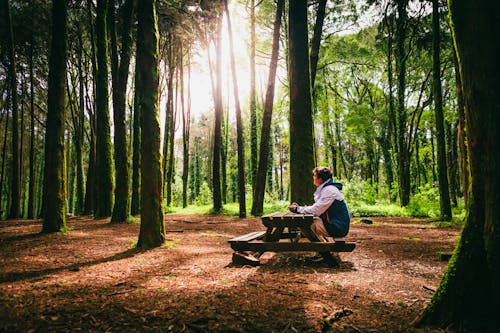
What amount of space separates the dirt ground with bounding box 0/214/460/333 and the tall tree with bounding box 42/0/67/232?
5.49 ft

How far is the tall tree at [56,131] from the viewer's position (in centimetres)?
732

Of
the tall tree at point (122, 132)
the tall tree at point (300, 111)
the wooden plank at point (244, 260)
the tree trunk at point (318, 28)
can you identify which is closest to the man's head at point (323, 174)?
the tall tree at point (300, 111)

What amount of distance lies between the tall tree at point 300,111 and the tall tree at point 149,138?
3086mm

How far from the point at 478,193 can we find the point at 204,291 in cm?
299

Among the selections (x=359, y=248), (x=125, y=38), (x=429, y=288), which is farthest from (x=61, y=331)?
(x=125, y=38)

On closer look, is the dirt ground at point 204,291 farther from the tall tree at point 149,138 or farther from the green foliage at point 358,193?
the green foliage at point 358,193

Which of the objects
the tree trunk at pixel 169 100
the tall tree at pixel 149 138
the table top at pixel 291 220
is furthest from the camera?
the tree trunk at pixel 169 100

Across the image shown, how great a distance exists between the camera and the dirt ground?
2.43 metres

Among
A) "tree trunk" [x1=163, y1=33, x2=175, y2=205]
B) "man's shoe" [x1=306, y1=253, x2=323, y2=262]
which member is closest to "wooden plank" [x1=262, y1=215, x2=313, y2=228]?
"man's shoe" [x1=306, y1=253, x2=323, y2=262]

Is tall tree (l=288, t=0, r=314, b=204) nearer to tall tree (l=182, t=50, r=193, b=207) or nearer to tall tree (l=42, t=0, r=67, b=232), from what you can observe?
tall tree (l=42, t=0, r=67, b=232)

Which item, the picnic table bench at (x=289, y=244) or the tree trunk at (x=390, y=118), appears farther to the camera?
the tree trunk at (x=390, y=118)

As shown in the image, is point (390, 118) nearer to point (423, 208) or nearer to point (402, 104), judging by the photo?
point (402, 104)

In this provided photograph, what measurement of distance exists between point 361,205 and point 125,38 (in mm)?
15844

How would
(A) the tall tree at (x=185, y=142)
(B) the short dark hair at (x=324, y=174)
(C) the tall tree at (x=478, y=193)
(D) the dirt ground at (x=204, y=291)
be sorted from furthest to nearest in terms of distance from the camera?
(A) the tall tree at (x=185, y=142), (B) the short dark hair at (x=324, y=174), (D) the dirt ground at (x=204, y=291), (C) the tall tree at (x=478, y=193)
